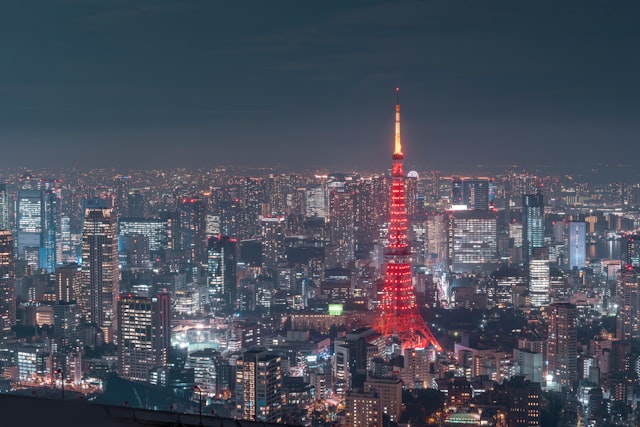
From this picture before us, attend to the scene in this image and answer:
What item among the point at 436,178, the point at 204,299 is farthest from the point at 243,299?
the point at 436,178

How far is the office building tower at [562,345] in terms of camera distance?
8.12 metres

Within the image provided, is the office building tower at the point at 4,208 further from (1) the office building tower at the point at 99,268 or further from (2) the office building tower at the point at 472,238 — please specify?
(2) the office building tower at the point at 472,238

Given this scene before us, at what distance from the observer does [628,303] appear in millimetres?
10297

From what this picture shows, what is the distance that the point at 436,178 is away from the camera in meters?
11.1

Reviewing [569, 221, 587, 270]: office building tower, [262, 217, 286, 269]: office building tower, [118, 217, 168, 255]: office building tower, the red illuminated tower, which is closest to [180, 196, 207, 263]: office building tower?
[118, 217, 168, 255]: office building tower

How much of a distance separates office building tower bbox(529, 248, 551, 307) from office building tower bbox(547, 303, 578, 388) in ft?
0.89

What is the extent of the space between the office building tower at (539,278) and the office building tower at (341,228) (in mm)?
2215

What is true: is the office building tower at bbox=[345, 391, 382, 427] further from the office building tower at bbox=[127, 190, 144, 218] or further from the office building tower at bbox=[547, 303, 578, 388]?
the office building tower at bbox=[127, 190, 144, 218]

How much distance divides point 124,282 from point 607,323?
17.2 ft

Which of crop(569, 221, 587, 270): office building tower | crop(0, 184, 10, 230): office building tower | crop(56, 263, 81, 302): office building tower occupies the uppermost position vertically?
crop(0, 184, 10, 230): office building tower

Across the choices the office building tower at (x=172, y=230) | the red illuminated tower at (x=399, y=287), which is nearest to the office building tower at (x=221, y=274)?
the office building tower at (x=172, y=230)

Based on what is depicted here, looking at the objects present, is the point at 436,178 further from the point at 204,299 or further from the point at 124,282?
the point at 124,282

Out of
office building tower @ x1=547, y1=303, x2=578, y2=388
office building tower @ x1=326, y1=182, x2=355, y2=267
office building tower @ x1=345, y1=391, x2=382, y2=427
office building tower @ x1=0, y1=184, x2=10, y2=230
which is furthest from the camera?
office building tower @ x1=326, y1=182, x2=355, y2=267

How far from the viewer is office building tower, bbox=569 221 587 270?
37.9ft
